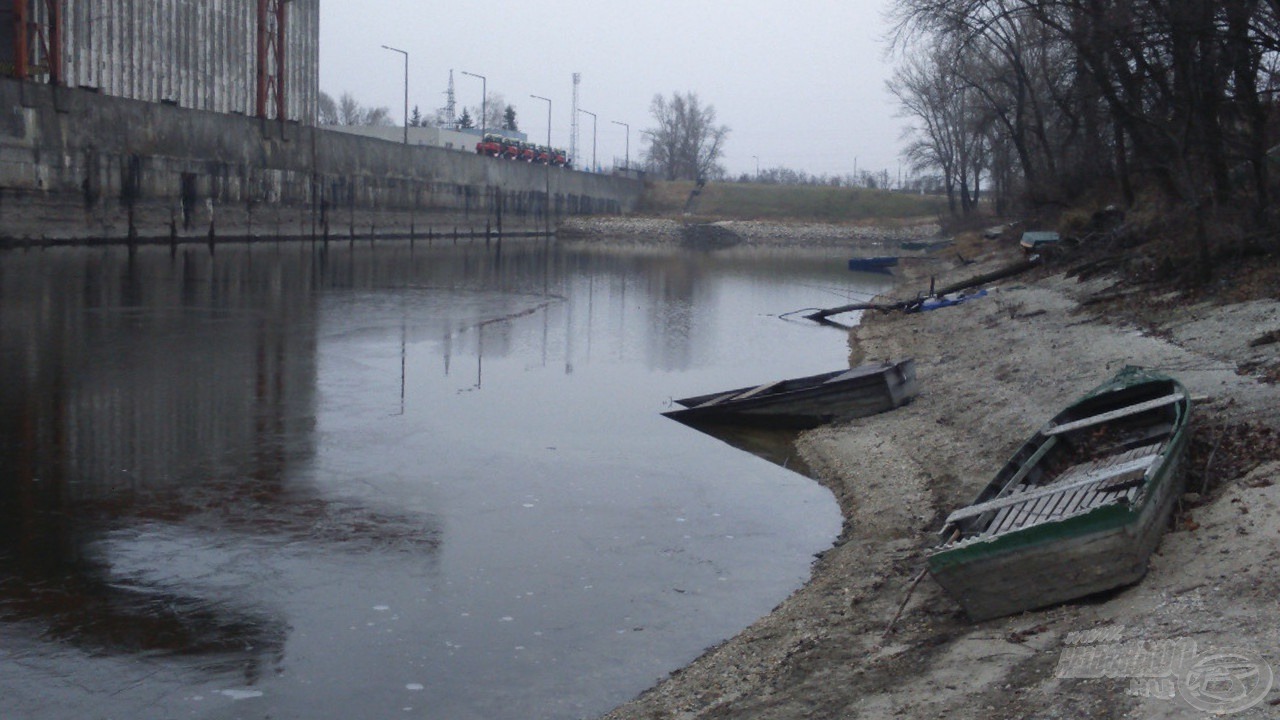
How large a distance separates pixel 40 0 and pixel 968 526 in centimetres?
4370

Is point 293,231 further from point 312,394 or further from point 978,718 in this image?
point 978,718

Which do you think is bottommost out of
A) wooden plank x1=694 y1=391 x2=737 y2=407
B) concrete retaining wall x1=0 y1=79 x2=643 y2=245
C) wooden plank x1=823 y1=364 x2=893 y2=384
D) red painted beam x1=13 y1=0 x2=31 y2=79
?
wooden plank x1=694 y1=391 x2=737 y2=407

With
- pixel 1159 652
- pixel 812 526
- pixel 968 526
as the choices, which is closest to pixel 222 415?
pixel 812 526

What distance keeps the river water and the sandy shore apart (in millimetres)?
668

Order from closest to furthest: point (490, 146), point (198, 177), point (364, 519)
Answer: point (364, 519) < point (198, 177) < point (490, 146)

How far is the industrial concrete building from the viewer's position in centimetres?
4356

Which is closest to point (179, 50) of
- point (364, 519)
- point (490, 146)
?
point (490, 146)

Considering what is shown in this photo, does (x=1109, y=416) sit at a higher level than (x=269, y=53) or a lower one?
lower

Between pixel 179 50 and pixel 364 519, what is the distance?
148 feet

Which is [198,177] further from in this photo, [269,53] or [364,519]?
[364,519]

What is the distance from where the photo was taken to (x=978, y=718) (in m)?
6.29

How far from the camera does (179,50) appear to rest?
51125 millimetres

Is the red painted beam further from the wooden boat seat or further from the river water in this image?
the wooden boat seat

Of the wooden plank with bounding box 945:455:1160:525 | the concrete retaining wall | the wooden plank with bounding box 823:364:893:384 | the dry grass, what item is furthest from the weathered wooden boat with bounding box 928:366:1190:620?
the dry grass
